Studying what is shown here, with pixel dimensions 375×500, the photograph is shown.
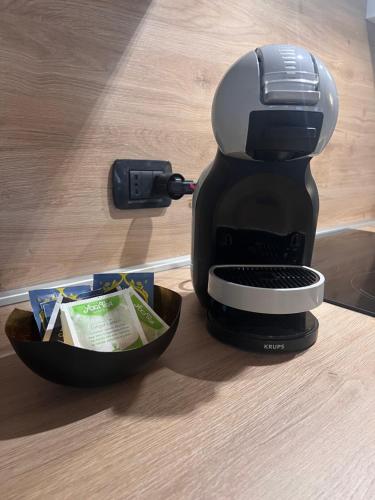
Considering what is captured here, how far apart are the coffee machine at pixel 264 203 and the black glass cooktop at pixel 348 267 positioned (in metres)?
0.16

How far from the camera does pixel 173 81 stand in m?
0.82

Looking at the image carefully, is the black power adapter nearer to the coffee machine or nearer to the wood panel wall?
the wood panel wall

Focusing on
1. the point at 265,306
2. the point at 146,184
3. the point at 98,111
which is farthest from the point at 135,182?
the point at 265,306

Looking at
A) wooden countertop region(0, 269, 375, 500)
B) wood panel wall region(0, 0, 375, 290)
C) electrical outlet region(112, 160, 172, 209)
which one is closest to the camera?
wooden countertop region(0, 269, 375, 500)

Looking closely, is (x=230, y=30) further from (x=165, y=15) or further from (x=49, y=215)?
(x=49, y=215)

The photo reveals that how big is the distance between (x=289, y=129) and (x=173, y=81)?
44 centimetres

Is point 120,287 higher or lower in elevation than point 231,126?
lower

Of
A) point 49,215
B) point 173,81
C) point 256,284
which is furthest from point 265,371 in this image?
point 173,81

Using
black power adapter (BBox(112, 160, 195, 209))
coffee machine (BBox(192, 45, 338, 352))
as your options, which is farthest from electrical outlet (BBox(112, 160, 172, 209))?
coffee machine (BBox(192, 45, 338, 352))

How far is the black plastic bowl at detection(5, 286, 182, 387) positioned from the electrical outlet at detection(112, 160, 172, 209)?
36 cm

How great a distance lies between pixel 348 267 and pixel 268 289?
504mm

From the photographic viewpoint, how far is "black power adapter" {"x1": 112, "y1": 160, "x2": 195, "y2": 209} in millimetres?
766

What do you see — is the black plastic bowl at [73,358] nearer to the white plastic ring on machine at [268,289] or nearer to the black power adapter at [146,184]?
the white plastic ring on machine at [268,289]

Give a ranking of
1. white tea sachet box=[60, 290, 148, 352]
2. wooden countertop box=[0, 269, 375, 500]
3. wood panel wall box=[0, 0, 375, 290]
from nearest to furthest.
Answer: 1. wooden countertop box=[0, 269, 375, 500]
2. white tea sachet box=[60, 290, 148, 352]
3. wood panel wall box=[0, 0, 375, 290]
